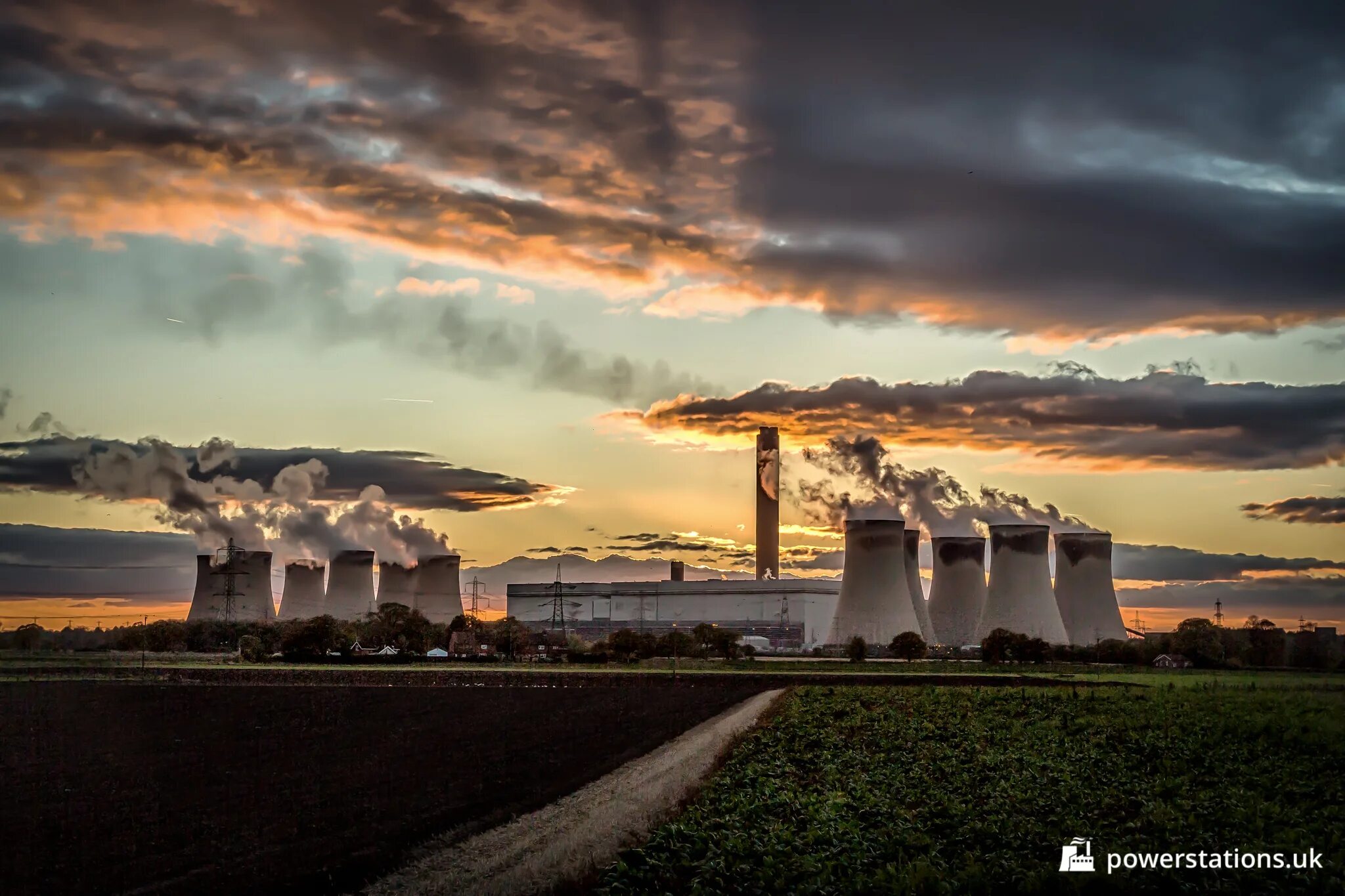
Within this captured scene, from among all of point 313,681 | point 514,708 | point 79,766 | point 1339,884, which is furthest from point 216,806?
point 313,681

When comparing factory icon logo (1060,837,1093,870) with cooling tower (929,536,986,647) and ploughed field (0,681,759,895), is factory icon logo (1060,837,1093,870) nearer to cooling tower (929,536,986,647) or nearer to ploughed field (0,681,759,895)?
ploughed field (0,681,759,895)

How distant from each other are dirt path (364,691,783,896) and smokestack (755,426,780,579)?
71.1 metres

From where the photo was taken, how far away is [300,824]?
44.3 feet

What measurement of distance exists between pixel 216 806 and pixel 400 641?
198 ft

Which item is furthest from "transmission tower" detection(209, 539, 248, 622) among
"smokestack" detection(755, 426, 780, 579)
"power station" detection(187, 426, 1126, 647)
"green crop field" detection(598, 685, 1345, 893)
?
"green crop field" detection(598, 685, 1345, 893)

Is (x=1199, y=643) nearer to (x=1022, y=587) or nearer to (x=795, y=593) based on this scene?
(x=1022, y=587)

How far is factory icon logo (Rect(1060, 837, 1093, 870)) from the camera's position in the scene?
9.73 metres

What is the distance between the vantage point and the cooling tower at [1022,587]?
2468 inches

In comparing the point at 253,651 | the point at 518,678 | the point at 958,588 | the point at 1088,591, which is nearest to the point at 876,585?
the point at 958,588

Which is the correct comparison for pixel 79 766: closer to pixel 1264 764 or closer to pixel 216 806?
pixel 216 806

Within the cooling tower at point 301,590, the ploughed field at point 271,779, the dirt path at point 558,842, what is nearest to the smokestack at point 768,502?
the cooling tower at point 301,590

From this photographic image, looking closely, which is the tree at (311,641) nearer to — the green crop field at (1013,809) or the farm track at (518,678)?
the farm track at (518,678)

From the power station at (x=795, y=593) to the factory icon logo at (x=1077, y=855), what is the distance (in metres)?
52.8

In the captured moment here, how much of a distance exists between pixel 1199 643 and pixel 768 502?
36.7 meters
